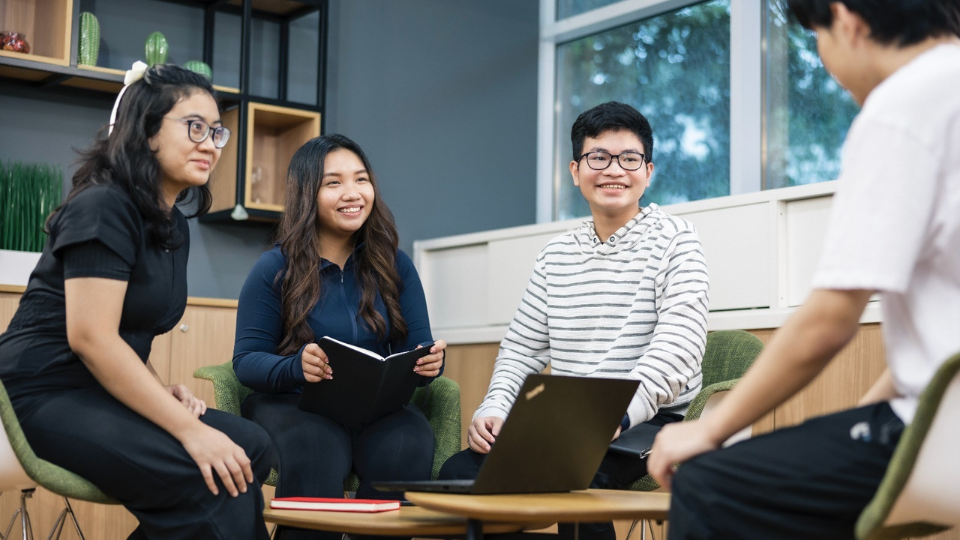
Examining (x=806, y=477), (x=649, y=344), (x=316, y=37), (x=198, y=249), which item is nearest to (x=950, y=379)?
(x=806, y=477)

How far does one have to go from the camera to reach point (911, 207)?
3.60 feet

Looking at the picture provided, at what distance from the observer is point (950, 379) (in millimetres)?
1094

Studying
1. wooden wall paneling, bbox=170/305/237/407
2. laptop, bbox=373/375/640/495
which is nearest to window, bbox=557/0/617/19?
wooden wall paneling, bbox=170/305/237/407

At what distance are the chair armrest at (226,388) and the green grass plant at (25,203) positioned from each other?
1.25 metres

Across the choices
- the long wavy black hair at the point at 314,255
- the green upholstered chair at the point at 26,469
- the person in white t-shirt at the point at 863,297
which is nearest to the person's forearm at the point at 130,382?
the green upholstered chair at the point at 26,469

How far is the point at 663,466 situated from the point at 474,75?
144 inches

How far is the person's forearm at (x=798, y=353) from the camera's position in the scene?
1.14 m

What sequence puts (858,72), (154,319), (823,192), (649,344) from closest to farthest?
(858,72), (154,319), (649,344), (823,192)

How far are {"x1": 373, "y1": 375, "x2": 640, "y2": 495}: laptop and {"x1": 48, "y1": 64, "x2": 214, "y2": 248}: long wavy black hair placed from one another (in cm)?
69

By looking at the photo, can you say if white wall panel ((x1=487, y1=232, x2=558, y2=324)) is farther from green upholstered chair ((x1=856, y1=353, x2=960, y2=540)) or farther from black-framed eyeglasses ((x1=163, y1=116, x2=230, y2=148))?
green upholstered chair ((x1=856, y1=353, x2=960, y2=540))

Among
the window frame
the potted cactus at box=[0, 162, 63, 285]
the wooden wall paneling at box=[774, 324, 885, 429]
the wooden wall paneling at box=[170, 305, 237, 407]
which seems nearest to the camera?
the wooden wall paneling at box=[774, 324, 885, 429]

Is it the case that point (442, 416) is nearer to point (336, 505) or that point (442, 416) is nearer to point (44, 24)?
point (336, 505)

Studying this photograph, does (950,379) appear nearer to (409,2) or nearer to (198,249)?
(198,249)

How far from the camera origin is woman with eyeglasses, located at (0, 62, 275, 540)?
1.73 meters
